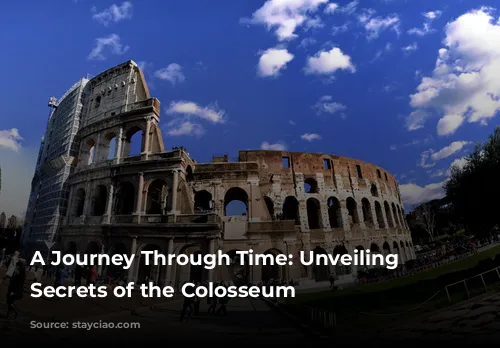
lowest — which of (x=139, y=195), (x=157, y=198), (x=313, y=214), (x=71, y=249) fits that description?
(x=71, y=249)

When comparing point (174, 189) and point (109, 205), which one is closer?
point (174, 189)

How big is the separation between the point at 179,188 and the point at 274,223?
27.2ft

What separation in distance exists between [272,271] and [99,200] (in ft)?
55.6

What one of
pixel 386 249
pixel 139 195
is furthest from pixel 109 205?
pixel 386 249

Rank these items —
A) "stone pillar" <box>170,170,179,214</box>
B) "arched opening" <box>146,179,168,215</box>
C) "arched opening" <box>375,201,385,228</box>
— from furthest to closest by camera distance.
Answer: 1. "arched opening" <box>375,201,385,228</box>
2. "arched opening" <box>146,179,168,215</box>
3. "stone pillar" <box>170,170,179,214</box>

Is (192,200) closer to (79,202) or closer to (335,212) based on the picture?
(79,202)

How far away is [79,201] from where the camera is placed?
25.9 meters

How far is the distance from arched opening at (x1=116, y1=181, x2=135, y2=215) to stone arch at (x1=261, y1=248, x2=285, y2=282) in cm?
1259

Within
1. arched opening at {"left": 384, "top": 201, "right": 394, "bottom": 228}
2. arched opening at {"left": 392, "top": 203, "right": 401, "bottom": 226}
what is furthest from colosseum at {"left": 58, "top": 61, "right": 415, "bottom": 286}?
arched opening at {"left": 392, "top": 203, "right": 401, "bottom": 226}

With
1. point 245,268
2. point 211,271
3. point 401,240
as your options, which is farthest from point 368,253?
point 211,271

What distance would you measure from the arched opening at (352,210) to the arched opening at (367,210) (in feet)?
4.58

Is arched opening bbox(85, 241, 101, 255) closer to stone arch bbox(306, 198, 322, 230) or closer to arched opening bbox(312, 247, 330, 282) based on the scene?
arched opening bbox(312, 247, 330, 282)

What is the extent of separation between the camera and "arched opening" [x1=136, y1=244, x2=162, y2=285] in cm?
2074

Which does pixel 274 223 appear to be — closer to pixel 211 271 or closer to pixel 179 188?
pixel 211 271
